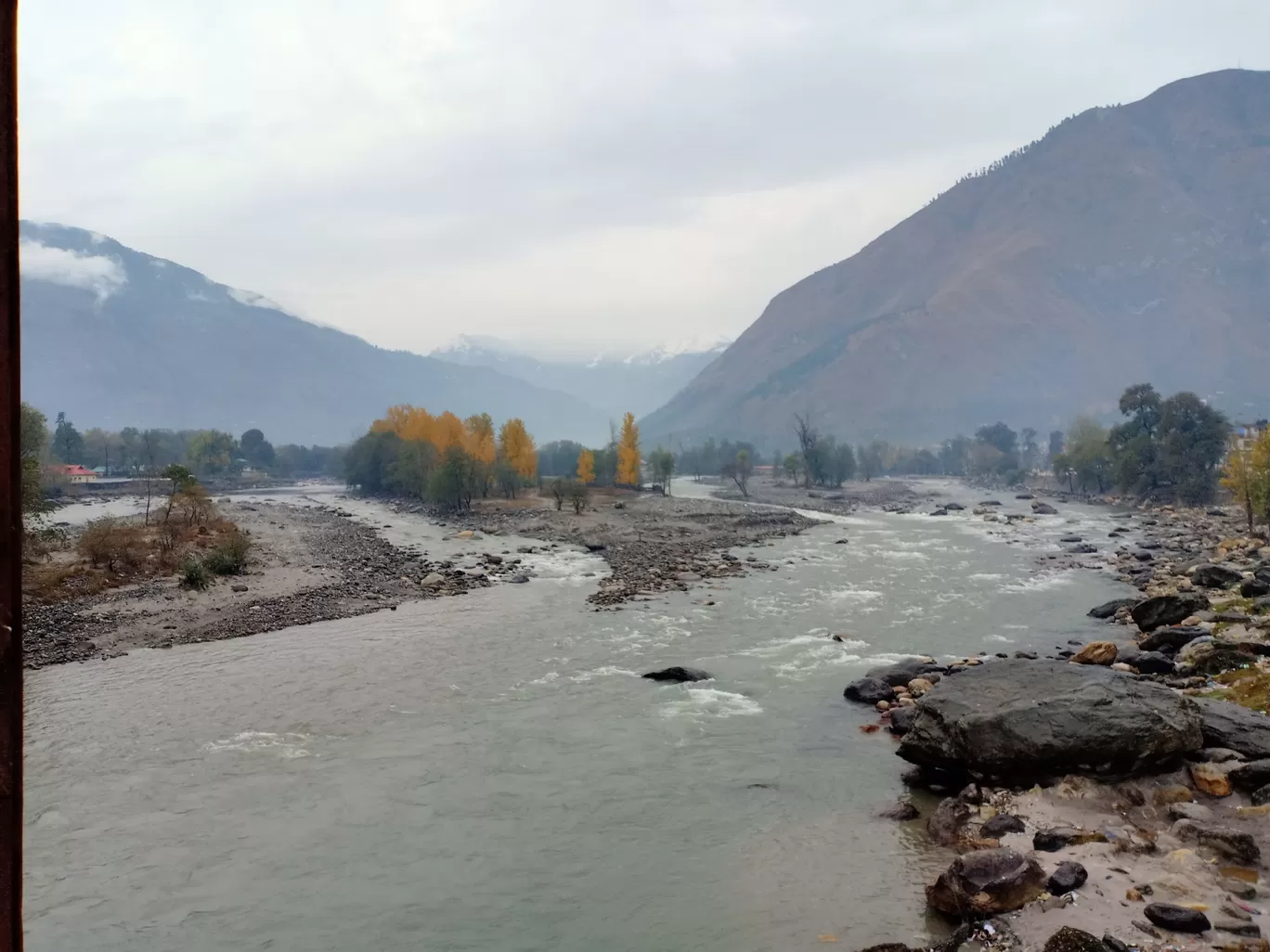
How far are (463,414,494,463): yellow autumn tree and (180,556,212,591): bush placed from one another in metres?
49.4

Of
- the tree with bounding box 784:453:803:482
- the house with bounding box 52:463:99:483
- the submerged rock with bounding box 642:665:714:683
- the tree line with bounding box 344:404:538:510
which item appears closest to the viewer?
the submerged rock with bounding box 642:665:714:683

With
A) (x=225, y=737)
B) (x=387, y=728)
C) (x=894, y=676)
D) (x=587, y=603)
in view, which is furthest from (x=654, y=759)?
(x=587, y=603)

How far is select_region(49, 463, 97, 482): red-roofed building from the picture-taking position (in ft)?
342

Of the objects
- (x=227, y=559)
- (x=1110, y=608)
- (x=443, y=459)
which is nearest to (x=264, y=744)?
(x=227, y=559)

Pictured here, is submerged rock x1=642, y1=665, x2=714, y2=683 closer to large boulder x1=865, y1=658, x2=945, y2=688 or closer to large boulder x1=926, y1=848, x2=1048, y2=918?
large boulder x1=865, y1=658, x2=945, y2=688

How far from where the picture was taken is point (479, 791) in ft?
49.6

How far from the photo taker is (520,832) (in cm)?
1351

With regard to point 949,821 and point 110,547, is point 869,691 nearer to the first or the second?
point 949,821

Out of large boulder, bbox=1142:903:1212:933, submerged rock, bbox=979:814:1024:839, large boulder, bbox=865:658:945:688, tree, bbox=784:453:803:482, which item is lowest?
submerged rock, bbox=979:814:1024:839

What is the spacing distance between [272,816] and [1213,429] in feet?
294

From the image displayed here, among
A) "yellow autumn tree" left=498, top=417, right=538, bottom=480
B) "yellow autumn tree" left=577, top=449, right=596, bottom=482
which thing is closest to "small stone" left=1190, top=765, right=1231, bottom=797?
"yellow autumn tree" left=498, top=417, right=538, bottom=480

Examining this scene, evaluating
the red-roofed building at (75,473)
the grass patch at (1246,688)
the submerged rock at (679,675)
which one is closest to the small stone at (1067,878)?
the grass patch at (1246,688)

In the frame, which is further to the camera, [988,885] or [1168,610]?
[1168,610]

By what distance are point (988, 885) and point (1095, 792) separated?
4.21 m
